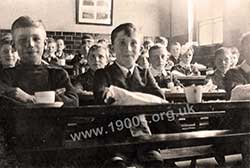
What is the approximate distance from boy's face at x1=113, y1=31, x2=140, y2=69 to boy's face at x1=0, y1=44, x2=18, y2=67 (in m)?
0.37

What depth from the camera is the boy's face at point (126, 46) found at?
2.39 feet

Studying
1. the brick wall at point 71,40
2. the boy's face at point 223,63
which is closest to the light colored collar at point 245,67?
the boy's face at point 223,63

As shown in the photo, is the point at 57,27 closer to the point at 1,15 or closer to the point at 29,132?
the point at 1,15

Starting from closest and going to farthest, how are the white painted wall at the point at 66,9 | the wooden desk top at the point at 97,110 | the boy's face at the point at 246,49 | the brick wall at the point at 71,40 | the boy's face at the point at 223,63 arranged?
the wooden desk top at the point at 97,110 < the boy's face at the point at 246,49 < the boy's face at the point at 223,63 < the white painted wall at the point at 66,9 < the brick wall at the point at 71,40

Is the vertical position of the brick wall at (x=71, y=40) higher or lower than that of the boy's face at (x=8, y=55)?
higher

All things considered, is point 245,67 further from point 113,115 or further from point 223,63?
point 113,115

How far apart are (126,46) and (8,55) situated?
0.41m

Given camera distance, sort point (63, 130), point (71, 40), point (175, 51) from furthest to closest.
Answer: point (71, 40) → point (175, 51) → point (63, 130)

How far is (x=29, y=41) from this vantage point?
2.15ft

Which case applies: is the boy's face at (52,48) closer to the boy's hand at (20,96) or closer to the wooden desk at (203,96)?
the wooden desk at (203,96)

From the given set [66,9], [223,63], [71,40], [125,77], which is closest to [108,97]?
[125,77]

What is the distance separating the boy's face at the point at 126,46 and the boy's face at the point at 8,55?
0.37m

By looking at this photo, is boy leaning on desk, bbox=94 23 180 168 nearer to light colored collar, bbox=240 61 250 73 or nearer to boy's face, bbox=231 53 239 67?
light colored collar, bbox=240 61 250 73

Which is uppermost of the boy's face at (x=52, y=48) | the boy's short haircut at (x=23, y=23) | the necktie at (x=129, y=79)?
the boy's face at (x=52, y=48)
